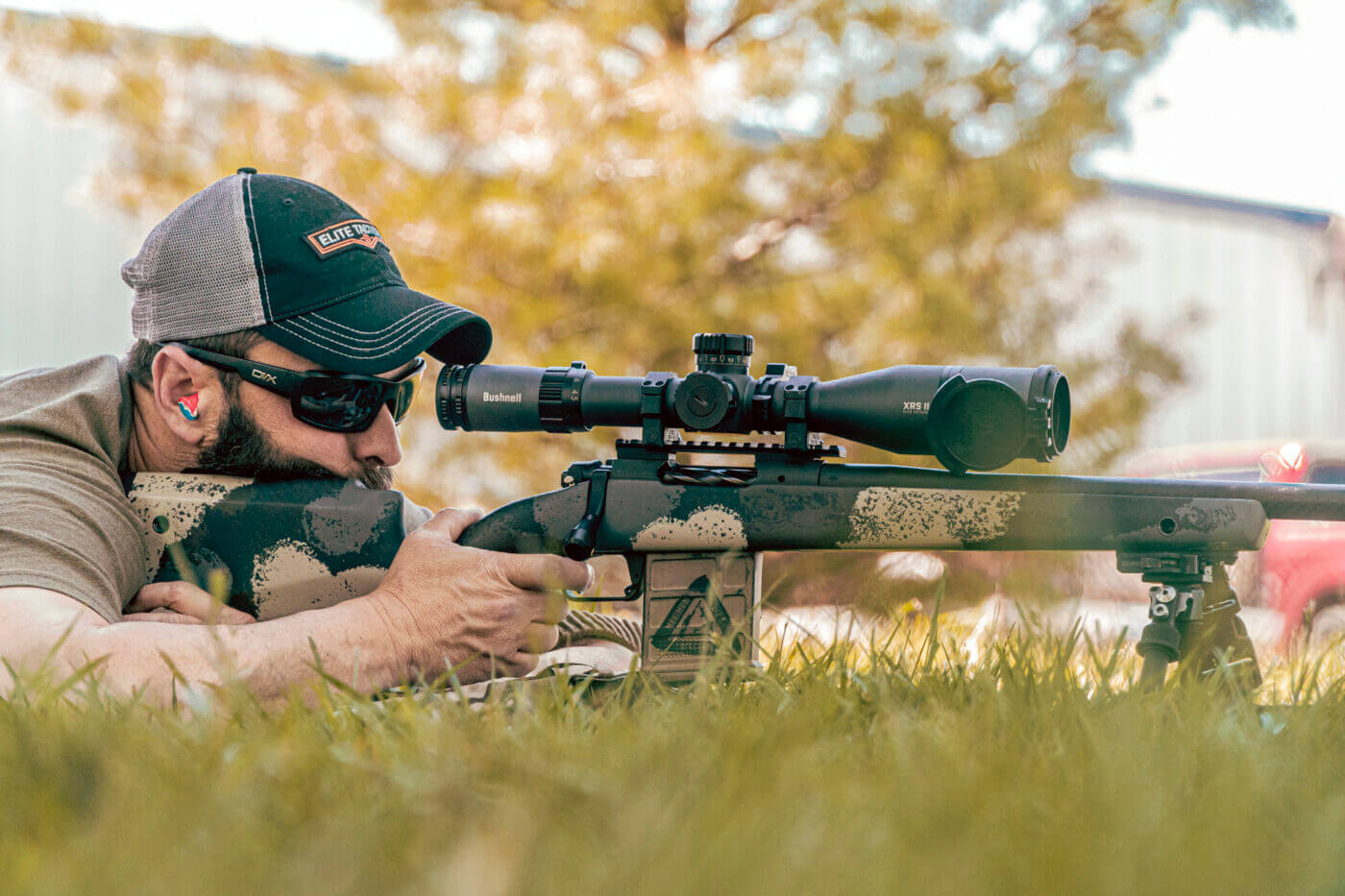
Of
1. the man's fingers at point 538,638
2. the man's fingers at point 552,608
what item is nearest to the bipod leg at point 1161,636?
the man's fingers at point 552,608

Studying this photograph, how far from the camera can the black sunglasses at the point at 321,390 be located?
8.80 ft

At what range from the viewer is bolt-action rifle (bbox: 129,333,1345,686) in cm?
238

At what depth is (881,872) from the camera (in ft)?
3.34

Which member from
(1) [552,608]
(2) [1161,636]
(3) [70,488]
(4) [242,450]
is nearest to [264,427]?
(4) [242,450]

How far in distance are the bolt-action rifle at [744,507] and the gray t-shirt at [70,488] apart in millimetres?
110

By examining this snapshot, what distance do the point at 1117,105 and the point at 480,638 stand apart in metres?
5.91

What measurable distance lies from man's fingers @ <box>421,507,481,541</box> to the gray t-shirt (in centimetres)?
64

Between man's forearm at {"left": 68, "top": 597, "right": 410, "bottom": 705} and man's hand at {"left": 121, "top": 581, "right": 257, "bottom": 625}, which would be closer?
man's forearm at {"left": 68, "top": 597, "right": 410, "bottom": 705}

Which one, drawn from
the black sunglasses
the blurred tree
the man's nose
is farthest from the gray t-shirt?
the blurred tree

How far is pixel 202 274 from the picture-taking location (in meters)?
2.71

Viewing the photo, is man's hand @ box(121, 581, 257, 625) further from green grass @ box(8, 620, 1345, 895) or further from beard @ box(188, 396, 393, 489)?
green grass @ box(8, 620, 1345, 895)

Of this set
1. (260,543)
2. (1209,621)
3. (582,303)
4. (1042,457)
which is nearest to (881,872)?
(1042,457)

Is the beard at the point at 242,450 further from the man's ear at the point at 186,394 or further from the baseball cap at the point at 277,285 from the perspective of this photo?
the baseball cap at the point at 277,285

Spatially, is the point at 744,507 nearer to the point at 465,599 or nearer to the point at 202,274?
the point at 465,599
